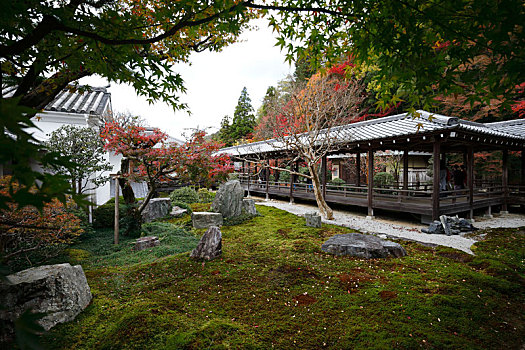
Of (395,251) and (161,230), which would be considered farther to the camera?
(161,230)

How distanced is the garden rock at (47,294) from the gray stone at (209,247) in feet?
6.14

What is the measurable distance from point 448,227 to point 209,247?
273 inches

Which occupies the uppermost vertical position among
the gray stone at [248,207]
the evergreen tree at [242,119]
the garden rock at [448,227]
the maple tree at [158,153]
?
the evergreen tree at [242,119]

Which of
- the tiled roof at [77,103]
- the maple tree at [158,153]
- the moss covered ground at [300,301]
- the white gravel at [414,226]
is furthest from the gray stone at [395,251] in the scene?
the tiled roof at [77,103]

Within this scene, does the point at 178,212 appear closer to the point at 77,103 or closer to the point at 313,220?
the point at 77,103

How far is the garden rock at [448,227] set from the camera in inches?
279

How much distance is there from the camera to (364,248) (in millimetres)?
4809

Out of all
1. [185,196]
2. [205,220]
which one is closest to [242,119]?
[185,196]

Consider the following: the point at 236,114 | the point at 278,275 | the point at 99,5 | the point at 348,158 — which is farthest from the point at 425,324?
the point at 236,114

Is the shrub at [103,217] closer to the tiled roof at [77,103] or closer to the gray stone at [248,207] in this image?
the tiled roof at [77,103]

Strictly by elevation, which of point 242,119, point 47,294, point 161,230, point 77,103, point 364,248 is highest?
point 242,119

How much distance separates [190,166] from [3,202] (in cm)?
594

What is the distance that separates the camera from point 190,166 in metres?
6.64

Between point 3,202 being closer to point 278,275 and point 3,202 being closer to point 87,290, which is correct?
point 87,290
